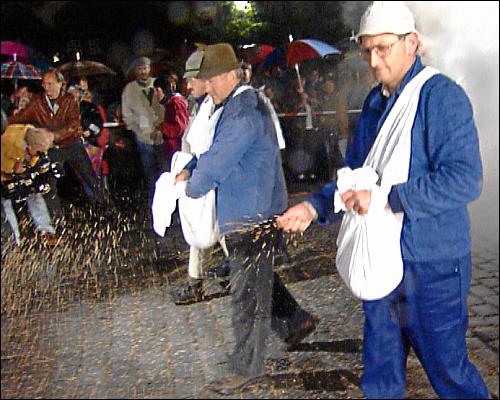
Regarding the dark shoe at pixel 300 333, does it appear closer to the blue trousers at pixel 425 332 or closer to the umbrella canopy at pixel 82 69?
the blue trousers at pixel 425 332

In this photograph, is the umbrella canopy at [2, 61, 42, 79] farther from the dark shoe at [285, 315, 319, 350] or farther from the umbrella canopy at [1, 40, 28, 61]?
the dark shoe at [285, 315, 319, 350]

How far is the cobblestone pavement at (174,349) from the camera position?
1.55 meters

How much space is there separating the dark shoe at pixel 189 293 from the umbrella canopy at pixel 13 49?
27.8 inches

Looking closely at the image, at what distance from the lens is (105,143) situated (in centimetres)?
145

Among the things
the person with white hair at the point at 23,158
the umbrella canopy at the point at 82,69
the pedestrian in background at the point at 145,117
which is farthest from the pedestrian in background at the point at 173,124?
the person with white hair at the point at 23,158

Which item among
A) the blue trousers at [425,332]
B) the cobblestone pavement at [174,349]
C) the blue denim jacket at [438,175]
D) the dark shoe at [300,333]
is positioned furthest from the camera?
the dark shoe at [300,333]

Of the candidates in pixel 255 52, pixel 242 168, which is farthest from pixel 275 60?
pixel 242 168

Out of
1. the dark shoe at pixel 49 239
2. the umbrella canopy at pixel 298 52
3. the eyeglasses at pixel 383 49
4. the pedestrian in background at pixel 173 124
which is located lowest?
the dark shoe at pixel 49 239

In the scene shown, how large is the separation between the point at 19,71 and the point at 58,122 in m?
0.14

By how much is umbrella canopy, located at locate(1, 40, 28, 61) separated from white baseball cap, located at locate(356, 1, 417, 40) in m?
0.75

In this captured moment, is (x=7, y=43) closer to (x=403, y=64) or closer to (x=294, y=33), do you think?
(x=294, y=33)

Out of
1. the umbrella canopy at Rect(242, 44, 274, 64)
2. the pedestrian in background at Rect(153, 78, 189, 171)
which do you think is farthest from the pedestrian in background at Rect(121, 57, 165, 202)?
the umbrella canopy at Rect(242, 44, 274, 64)

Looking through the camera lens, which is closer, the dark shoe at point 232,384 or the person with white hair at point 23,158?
the person with white hair at point 23,158

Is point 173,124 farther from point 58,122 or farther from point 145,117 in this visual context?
point 58,122
